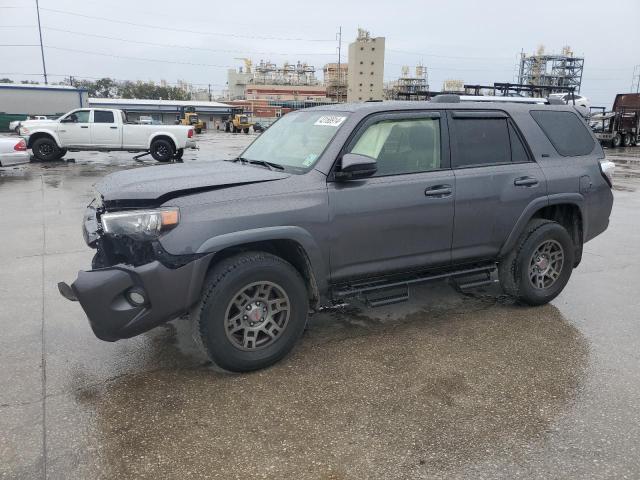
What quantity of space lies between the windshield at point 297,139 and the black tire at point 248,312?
85 cm

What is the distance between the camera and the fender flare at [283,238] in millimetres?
3148

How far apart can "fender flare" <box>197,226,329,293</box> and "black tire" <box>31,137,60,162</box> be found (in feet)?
55.3

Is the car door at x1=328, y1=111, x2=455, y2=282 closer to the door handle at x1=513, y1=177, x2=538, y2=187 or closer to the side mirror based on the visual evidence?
the side mirror

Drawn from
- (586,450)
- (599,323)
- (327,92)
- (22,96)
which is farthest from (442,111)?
(327,92)

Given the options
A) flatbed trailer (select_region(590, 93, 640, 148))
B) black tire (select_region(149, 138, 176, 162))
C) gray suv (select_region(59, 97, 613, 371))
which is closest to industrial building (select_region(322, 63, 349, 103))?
flatbed trailer (select_region(590, 93, 640, 148))

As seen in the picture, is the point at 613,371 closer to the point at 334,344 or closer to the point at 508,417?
the point at 508,417

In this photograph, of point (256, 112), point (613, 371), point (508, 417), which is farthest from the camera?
point (256, 112)

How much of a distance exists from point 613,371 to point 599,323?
0.96 m

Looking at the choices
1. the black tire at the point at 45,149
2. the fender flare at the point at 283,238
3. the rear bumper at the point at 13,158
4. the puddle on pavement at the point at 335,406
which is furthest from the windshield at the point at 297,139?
the black tire at the point at 45,149

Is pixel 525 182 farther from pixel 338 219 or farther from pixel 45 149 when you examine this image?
pixel 45 149

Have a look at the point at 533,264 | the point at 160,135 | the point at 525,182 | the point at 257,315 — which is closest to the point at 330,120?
the point at 257,315

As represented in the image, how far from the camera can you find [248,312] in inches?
133

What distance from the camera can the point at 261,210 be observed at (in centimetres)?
332

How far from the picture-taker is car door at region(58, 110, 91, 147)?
679 inches
